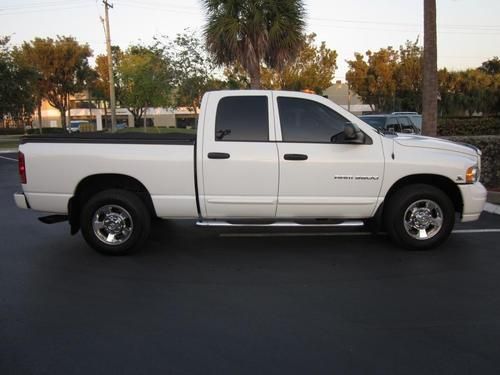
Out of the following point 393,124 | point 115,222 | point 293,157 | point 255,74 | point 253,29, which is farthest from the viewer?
point 255,74

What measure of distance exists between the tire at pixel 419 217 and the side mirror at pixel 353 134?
0.88m

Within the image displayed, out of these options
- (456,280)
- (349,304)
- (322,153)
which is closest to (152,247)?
(322,153)

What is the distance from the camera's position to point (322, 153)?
5.34m

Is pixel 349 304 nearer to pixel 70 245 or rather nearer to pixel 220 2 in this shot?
pixel 70 245

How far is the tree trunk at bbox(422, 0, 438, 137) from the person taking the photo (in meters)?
10.0

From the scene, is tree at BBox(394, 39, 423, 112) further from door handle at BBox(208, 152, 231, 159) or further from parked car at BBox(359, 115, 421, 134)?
door handle at BBox(208, 152, 231, 159)

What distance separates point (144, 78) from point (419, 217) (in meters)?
30.2

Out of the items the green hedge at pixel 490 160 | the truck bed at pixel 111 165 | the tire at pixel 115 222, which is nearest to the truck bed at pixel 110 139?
the truck bed at pixel 111 165

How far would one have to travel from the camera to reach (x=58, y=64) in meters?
38.8

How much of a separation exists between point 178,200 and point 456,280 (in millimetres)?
3154

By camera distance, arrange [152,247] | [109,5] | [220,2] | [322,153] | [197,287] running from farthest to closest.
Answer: [109,5] → [220,2] → [152,247] → [322,153] → [197,287]

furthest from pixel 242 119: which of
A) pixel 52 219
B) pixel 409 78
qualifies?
pixel 409 78

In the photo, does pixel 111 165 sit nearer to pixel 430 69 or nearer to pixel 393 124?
pixel 430 69

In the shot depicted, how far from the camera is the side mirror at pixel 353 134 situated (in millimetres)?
5168
